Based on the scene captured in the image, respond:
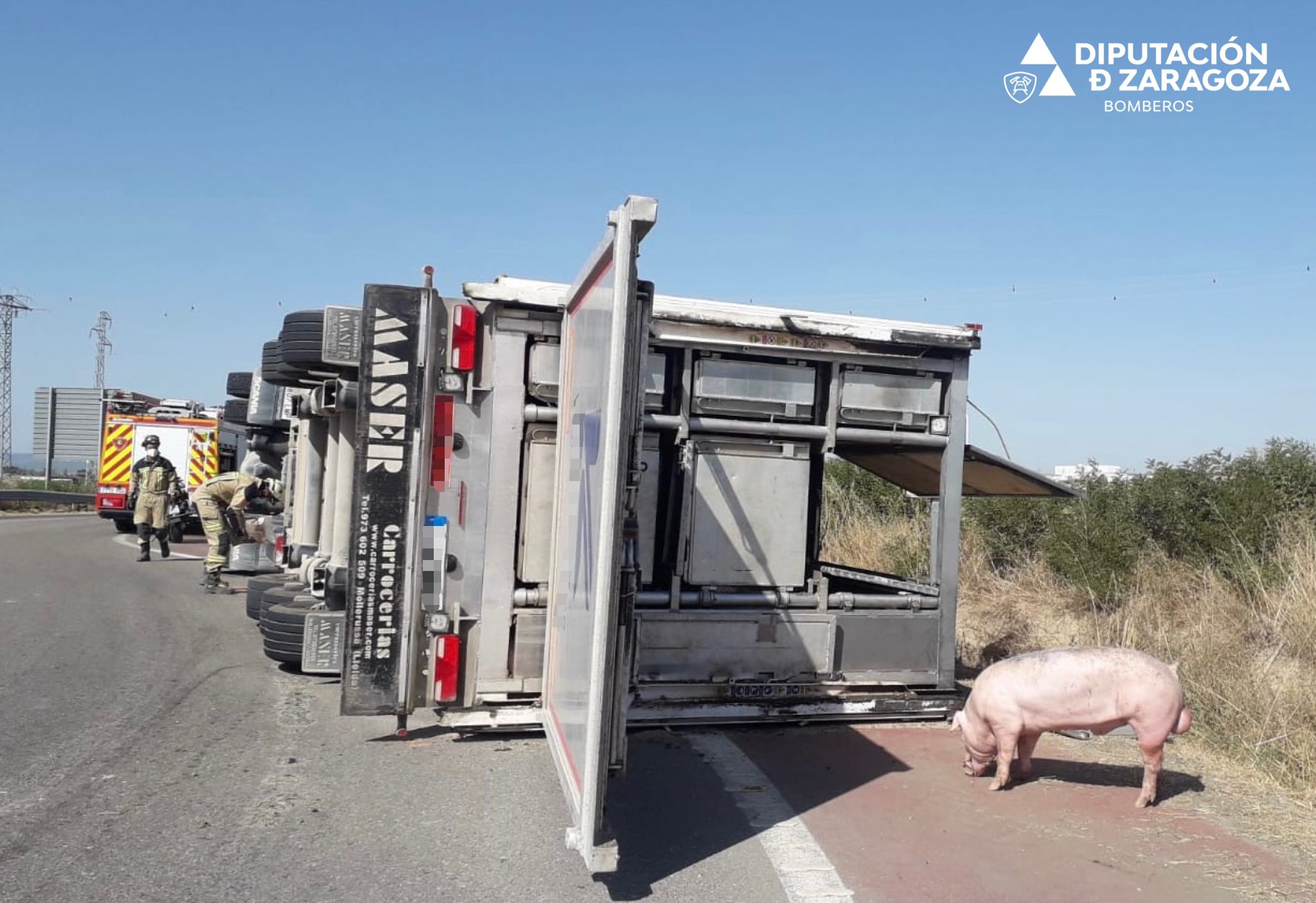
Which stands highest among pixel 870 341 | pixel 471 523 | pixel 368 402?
pixel 870 341

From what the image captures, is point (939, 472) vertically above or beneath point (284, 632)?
above

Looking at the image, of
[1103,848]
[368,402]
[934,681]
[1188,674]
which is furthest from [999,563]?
[368,402]

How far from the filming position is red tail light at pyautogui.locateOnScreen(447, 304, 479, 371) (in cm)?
584

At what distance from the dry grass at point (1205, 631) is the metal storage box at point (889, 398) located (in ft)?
8.62

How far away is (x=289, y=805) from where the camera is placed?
5.14 meters

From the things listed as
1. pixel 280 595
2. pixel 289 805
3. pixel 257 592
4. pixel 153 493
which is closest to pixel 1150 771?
pixel 289 805

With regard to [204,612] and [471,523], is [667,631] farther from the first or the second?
[204,612]

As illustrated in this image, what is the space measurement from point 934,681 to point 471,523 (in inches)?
127

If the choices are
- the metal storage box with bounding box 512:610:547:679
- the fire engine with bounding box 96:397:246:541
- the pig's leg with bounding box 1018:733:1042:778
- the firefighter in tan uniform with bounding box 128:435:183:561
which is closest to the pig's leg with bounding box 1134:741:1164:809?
the pig's leg with bounding box 1018:733:1042:778

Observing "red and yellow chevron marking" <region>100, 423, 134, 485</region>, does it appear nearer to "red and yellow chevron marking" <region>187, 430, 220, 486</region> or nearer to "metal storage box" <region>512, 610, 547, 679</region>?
"red and yellow chevron marking" <region>187, 430, 220, 486</region>

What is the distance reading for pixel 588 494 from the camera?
4.15 metres

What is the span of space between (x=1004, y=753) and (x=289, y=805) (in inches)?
140

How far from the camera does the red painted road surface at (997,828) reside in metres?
4.38

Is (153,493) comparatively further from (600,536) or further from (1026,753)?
(600,536)
